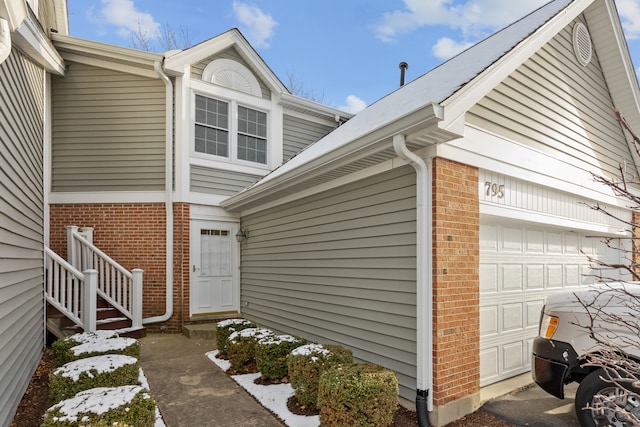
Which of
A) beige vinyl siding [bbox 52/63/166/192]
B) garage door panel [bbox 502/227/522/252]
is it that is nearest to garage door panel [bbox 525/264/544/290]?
garage door panel [bbox 502/227/522/252]

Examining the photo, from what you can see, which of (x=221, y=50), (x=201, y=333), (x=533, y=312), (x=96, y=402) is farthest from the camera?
(x=221, y=50)

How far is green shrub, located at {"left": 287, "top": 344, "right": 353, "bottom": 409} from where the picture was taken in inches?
169

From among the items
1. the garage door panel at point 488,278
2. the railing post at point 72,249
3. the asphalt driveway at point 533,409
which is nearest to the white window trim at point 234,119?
the railing post at point 72,249

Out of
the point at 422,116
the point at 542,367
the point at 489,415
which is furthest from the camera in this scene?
the point at 489,415

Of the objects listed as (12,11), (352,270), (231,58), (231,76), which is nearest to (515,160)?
(352,270)

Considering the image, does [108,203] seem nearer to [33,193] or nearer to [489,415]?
[33,193]

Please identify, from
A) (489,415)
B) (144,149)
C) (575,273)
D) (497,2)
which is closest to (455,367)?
(489,415)

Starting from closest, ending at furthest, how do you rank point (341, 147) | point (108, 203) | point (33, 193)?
point (341, 147) → point (33, 193) → point (108, 203)

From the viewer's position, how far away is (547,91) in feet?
17.8

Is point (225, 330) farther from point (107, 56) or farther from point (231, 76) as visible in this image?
point (107, 56)

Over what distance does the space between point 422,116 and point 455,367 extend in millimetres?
2566

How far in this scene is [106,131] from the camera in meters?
8.52

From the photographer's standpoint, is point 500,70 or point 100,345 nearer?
point 500,70

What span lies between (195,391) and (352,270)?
8.34ft
